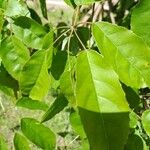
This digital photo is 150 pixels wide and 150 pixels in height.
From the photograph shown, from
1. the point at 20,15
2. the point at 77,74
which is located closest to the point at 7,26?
the point at 20,15

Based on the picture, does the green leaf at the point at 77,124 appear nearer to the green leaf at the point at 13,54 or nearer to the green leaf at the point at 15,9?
the green leaf at the point at 13,54

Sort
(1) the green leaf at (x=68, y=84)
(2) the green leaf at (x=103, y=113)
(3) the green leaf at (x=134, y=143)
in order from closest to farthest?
(2) the green leaf at (x=103, y=113), (1) the green leaf at (x=68, y=84), (3) the green leaf at (x=134, y=143)

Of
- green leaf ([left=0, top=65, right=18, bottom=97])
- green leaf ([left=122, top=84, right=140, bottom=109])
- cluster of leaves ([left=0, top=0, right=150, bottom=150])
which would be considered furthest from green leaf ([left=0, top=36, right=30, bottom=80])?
green leaf ([left=122, top=84, right=140, bottom=109])

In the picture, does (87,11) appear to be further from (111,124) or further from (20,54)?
(111,124)

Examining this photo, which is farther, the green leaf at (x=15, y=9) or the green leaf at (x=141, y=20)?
the green leaf at (x=15, y=9)

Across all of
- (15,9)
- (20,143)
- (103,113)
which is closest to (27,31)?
(15,9)

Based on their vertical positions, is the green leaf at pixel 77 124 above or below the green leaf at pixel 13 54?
below

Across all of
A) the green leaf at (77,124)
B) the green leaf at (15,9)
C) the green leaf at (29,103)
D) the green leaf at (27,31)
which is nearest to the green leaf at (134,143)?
the green leaf at (77,124)

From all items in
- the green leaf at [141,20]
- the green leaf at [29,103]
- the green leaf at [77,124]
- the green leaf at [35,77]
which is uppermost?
the green leaf at [141,20]
